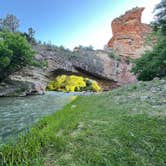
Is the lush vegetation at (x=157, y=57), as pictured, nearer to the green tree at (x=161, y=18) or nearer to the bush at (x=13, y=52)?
the green tree at (x=161, y=18)

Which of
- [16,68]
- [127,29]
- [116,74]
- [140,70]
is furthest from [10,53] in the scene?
[127,29]

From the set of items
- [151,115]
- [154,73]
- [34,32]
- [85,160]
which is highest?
[34,32]

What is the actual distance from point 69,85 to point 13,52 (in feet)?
37.0

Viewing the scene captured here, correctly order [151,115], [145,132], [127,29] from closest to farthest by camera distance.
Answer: [145,132]
[151,115]
[127,29]

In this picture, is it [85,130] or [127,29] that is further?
[127,29]

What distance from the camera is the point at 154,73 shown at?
1655cm

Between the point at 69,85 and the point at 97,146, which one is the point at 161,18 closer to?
the point at 97,146

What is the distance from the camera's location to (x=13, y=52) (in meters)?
14.6

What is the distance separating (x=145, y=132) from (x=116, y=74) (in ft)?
93.8

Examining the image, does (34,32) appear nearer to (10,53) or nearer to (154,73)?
(10,53)

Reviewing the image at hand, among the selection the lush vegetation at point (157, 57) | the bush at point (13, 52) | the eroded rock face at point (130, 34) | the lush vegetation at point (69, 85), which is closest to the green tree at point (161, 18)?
the lush vegetation at point (157, 57)

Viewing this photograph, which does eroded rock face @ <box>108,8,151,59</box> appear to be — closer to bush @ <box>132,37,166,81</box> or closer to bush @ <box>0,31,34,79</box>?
bush @ <box>132,37,166,81</box>

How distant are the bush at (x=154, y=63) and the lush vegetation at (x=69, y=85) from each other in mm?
8879

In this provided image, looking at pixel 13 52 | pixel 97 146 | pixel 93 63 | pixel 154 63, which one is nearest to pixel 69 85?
pixel 93 63
